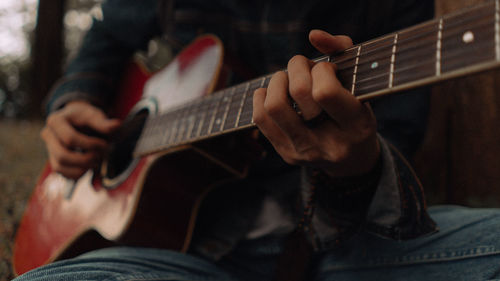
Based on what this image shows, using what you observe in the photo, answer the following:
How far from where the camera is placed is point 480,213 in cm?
69

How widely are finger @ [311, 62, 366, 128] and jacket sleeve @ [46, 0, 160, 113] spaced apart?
873mm

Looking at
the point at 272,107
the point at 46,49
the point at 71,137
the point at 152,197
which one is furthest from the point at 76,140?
the point at 46,49

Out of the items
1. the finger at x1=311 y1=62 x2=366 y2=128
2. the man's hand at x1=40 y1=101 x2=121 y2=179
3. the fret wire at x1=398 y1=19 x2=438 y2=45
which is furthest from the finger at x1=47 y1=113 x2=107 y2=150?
the fret wire at x1=398 y1=19 x2=438 y2=45

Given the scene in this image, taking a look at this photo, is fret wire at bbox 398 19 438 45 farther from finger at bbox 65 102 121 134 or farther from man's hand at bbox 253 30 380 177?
finger at bbox 65 102 121 134

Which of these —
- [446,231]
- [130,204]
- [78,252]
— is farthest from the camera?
[78,252]

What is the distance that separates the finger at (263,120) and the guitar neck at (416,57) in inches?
1.3

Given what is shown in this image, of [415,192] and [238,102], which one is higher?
[238,102]

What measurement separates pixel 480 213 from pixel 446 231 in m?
0.08

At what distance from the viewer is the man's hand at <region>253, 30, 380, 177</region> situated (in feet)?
1.44

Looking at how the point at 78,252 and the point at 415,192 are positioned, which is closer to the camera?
the point at 415,192

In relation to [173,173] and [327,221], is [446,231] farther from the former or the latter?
[173,173]

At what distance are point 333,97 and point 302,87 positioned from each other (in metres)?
0.05

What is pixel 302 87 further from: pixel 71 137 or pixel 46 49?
pixel 46 49

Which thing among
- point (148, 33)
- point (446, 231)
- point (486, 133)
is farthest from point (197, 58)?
point (486, 133)
